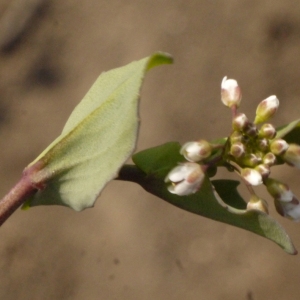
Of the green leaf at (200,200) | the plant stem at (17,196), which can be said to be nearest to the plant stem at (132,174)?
the green leaf at (200,200)

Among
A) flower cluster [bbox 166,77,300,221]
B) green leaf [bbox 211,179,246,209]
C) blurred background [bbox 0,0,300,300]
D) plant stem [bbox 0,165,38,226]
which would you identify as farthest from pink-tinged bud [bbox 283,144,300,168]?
blurred background [bbox 0,0,300,300]

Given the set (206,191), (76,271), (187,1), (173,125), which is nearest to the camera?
(206,191)

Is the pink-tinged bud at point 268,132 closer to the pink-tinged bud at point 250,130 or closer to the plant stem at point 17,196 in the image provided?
the pink-tinged bud at point 250,130

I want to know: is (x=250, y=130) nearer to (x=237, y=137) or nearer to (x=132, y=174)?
(x=237, y=137)

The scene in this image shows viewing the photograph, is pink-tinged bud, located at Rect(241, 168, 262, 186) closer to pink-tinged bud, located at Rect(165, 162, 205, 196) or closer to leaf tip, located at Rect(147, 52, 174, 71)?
pink-tinged bud, located at Rect(165, 162, 205, 196)

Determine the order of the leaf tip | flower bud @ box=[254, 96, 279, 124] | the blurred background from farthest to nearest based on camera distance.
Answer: the blurred background, flower bud @ box=[254, 96, 279, 124], the leaf tip

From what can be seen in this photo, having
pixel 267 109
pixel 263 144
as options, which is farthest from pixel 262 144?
pixel 267 109

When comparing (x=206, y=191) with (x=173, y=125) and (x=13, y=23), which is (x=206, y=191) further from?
(x=13, y=23)

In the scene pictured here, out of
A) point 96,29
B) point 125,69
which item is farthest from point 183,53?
point 125,69
